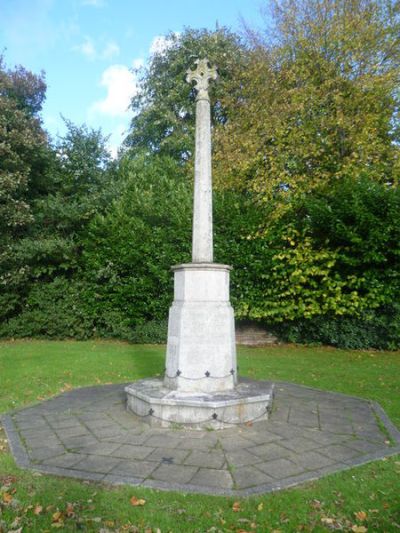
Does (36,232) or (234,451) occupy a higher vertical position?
(36,232)

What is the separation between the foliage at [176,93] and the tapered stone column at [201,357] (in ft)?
55.0

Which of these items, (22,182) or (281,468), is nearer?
(281,468)

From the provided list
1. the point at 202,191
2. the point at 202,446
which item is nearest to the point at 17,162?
the point at 202,191

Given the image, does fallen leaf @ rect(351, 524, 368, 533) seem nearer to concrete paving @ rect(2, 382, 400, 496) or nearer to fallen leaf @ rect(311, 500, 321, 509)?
fallen leaf @ rect(311, 500, 321, 509)

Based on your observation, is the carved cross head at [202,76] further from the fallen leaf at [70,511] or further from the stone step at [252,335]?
the stone step at [252,335]

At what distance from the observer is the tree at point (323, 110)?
49.1 feet

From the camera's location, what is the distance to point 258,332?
1509cm

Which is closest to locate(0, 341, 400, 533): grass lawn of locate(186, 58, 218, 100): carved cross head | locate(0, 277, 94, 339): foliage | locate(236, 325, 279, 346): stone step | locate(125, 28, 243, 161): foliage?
locate(186, 58, 218, 100): carved cross head

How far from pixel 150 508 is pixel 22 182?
1593cm

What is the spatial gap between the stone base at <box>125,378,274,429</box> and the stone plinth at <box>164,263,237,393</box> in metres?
0.18

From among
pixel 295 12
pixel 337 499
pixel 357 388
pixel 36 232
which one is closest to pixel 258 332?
pixel 357 388

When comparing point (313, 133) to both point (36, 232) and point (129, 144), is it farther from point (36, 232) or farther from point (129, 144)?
point (129, 144)

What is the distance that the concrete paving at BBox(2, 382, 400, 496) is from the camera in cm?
409

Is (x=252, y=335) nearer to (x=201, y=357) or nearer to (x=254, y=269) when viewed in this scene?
(x=254, y=269)
